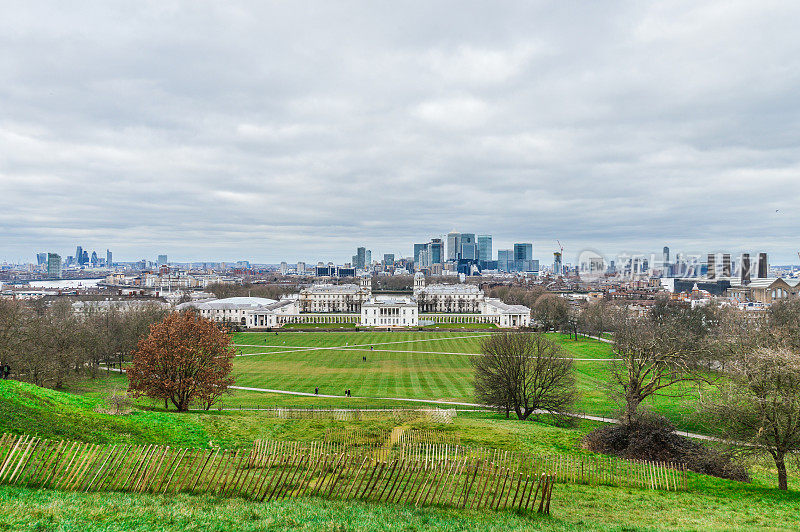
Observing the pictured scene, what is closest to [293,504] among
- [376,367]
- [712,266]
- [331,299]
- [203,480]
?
[203,480]

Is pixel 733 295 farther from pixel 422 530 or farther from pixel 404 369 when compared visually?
pixel 422 530

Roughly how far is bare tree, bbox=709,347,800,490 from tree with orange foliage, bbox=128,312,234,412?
2897 centimetres

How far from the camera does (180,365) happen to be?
1228 inches

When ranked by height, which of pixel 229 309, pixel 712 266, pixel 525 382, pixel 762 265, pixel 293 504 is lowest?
pixel 229 309

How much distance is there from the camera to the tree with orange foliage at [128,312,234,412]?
30.2 m

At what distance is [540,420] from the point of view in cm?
3416

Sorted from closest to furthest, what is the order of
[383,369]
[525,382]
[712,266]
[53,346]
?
[525,382], [53,346], [383,369], [712,266]

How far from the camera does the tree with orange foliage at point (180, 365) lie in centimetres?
3023

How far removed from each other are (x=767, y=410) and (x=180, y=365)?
3221 centimetres

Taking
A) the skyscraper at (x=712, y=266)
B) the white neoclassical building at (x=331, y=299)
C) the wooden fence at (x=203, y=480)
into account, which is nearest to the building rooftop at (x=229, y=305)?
the white neoclassical building at (x=331, y=299)

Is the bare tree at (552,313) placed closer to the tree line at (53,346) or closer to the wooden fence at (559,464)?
the tree line at (53,346)

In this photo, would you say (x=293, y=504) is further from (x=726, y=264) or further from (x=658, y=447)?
(x=726, y=264)

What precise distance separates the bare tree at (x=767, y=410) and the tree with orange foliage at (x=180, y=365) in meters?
29.0

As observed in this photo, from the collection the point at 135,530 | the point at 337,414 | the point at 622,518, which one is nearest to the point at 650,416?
the point at 622,518
